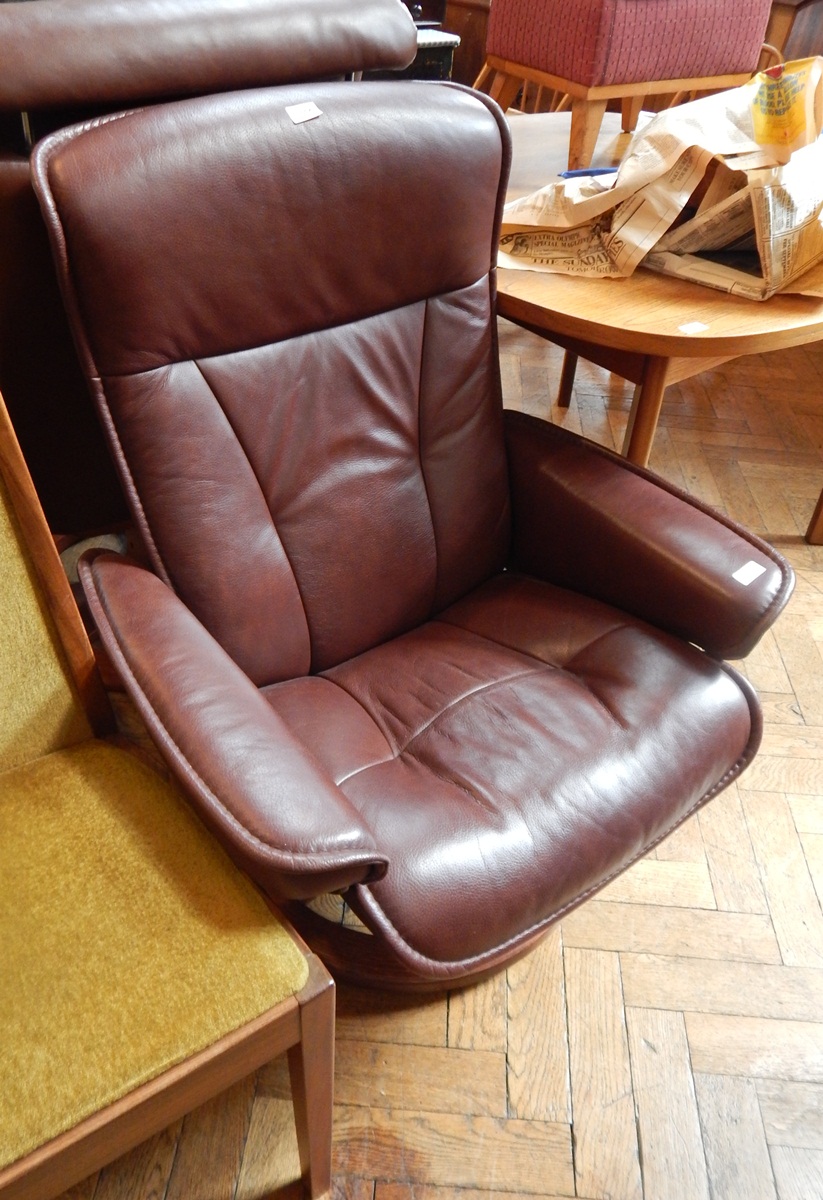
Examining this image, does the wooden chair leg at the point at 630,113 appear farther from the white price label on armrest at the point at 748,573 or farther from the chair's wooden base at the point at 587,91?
the white price label on armrest at the point at 748,573

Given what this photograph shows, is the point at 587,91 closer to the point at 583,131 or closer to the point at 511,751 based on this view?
the point at 583,131

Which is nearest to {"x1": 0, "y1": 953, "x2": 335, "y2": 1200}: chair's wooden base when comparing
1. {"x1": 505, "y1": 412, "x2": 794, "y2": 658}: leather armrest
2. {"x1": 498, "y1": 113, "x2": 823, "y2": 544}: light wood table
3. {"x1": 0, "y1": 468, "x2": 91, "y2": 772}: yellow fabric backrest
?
{"x1": 0, "y1": 468, "x2": 91, "y2": 772}: yellow fabric backrest

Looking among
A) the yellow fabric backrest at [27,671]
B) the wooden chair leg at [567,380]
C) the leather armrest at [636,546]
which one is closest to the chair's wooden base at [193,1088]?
the yellow fabric backrest at [27,671]

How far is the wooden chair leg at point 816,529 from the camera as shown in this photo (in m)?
1.99

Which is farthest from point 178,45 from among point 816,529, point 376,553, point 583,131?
point 816,529

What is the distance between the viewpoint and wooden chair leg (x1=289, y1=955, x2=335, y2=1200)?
806 millimetres

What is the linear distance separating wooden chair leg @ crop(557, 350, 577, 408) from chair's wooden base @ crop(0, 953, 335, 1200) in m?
1.82

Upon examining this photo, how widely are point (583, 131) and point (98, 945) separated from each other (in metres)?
1.80

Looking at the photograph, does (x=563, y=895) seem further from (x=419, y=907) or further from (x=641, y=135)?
(x=641, y=135)

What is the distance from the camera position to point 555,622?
4.11 feet

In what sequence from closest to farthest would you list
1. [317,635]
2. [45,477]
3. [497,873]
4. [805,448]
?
[497,873]
[317,635]
[45,477]
[805,448]

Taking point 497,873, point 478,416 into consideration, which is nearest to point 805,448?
point 478,416

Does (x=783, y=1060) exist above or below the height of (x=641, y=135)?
below

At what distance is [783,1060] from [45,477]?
4.31 ft
